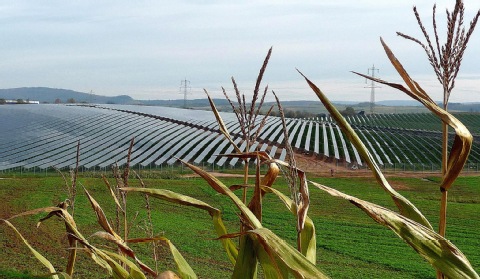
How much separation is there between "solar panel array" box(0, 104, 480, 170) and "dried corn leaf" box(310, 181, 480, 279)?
80.1 feet

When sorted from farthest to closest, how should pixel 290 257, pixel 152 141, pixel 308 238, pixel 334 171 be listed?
pixel 152 141 < pixel 334 171 < pixel 308 238 < pixel 290 257

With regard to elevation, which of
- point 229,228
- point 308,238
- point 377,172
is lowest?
point 229,228

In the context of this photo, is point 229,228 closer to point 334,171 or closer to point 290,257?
point 334,171

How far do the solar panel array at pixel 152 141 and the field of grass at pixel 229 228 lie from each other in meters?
2.69

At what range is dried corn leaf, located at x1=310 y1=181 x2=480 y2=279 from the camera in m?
1.39

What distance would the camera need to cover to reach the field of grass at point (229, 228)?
40.4 ft

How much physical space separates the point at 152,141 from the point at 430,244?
30075 mm

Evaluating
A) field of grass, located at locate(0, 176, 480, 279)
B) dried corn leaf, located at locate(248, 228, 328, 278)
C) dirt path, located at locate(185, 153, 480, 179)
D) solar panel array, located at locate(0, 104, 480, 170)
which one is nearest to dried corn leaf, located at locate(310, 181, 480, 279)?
dried corn leaf, located at locate(248, 228, 328, 278)

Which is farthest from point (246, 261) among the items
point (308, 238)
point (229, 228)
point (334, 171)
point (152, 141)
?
point (152, 141)

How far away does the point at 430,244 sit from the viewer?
1.42 meters

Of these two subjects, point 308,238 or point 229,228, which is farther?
point 229,228

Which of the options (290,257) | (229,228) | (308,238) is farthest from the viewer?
(229,228)

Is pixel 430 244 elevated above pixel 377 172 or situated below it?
below

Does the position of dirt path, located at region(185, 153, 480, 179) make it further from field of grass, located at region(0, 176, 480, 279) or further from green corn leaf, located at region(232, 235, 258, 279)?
green corn leaf, located at region(232, 235, 258, 279)
